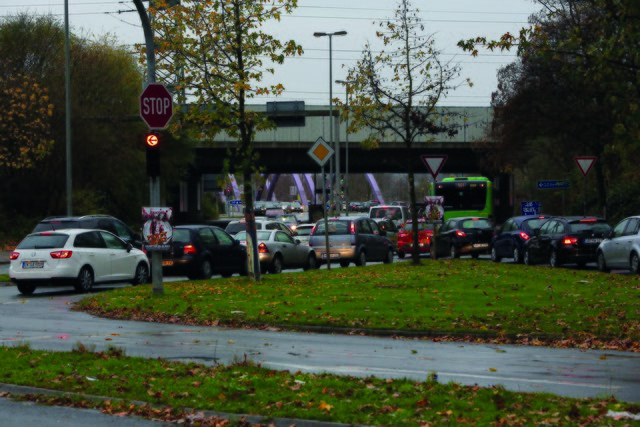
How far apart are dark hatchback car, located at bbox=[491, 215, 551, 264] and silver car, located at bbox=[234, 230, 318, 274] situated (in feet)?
22.6

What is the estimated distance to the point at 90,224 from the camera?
32.7m

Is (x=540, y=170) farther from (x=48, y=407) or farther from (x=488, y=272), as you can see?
(x=48, y=407)

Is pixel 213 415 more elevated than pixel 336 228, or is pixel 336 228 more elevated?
pixel 336 228

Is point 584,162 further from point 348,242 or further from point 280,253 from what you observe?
point 280,253

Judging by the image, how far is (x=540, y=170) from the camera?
6531cm

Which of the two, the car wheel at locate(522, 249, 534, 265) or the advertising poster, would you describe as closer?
the advertising poster

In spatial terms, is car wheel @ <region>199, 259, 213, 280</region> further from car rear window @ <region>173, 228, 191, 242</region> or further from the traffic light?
the traffic light

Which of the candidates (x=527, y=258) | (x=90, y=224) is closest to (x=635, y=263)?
(x=527, y=258)

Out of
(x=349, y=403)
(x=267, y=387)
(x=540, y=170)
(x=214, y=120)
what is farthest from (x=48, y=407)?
(x=540, y=170)

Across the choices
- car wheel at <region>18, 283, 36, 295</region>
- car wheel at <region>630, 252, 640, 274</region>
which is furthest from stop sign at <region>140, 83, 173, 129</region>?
car wheel at <region>630, 252, 640, 274</region>

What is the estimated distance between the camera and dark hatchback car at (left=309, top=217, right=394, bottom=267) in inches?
1511

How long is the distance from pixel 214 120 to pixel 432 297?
24.0 feet

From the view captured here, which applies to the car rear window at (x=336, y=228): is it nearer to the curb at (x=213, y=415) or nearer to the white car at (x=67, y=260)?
the white car at (x=67, y=260)

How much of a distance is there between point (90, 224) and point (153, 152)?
1080cm
